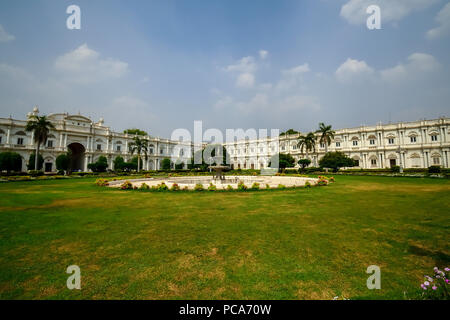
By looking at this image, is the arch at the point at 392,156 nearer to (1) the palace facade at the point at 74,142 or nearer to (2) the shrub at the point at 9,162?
(1) the palace facade at the point at 74,142

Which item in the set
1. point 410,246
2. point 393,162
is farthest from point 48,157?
point 393,162

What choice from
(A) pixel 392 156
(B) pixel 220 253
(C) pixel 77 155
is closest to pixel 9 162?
(C) pixel 77 155

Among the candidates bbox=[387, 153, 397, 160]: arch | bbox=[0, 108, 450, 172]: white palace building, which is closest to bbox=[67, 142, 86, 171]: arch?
bbox=[0, 108, 450, 172]: white palace building

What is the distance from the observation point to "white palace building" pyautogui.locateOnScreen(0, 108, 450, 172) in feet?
136

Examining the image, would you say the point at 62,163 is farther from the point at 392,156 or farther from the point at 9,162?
the point at 392,156

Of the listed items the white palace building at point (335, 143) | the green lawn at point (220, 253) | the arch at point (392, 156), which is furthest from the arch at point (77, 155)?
the arch at point (392, 156)

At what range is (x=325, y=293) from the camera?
295 centimetres

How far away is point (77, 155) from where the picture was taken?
5338 cm

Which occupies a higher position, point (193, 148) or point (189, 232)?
point (193, 148)

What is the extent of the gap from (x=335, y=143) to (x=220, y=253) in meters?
59.8

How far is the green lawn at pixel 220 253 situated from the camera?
10.1 ft

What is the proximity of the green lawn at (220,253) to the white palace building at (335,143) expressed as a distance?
4555 cm
